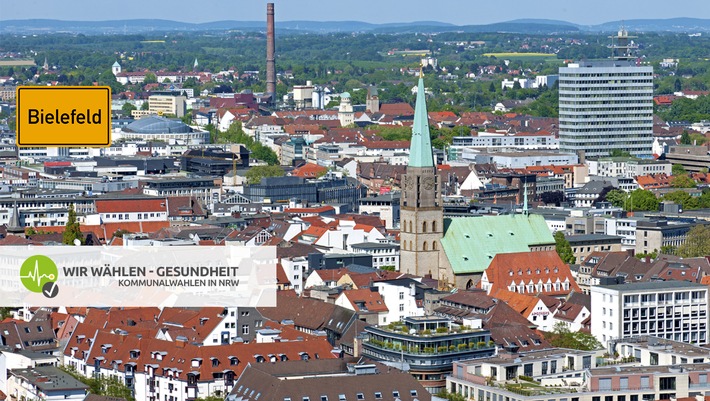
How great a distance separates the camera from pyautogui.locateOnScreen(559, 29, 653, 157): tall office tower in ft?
459

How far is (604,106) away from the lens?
140250 mm

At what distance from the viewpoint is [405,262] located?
76.1m

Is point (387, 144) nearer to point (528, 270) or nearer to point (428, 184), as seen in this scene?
point (428, 184)

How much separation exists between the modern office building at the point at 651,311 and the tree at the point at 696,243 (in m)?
18.0

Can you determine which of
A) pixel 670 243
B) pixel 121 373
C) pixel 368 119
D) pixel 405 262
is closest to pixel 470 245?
pixel 405 262

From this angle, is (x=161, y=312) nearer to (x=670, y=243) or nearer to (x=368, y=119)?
(x=670, y=243)

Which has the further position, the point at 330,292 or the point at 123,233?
the point at 123,233

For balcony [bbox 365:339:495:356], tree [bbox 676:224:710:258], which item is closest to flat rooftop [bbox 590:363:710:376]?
balcony [bbox 365:339:495:356]

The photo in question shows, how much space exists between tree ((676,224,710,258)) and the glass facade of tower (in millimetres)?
50264

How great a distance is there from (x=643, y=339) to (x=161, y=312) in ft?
53.4

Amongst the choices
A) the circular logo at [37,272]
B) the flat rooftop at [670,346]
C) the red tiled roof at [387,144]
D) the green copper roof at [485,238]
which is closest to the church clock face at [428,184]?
the green copper roof at [485,238]

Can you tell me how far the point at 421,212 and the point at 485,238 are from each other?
3038mm

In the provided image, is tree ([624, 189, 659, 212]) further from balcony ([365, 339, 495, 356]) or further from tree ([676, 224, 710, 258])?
balcony ([365, 339, 495, 356])

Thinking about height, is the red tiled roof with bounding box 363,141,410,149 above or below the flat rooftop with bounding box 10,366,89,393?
below
